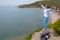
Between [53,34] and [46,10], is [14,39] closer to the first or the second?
[53,34]

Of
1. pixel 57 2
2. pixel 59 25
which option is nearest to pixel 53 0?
pixel 57 2

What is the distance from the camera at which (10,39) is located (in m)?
23.1

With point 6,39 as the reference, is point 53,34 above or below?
below

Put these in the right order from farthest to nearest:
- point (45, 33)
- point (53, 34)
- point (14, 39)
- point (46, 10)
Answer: point (14, 39) < point (53, 34) < point (46, 10) < point (45, 33)

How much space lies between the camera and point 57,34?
51.0 feet

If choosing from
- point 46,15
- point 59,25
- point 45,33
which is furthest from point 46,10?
point 59,25

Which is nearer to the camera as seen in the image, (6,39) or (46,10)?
(46,10)

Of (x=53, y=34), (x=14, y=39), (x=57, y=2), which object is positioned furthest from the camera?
(x=57, y=2)

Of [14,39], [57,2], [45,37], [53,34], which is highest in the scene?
[57,2]

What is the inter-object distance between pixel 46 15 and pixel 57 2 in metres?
13.2

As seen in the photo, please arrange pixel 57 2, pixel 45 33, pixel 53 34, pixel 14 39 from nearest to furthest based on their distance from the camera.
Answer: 1. pixel 45 33
2. pixel 53 34
3. pixel 14 39
4. pixel 57 2

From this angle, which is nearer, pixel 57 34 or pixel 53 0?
pixel 57 34

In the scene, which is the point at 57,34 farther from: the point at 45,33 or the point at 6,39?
the point at 6,39

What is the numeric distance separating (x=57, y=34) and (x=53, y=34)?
0.56 meters
